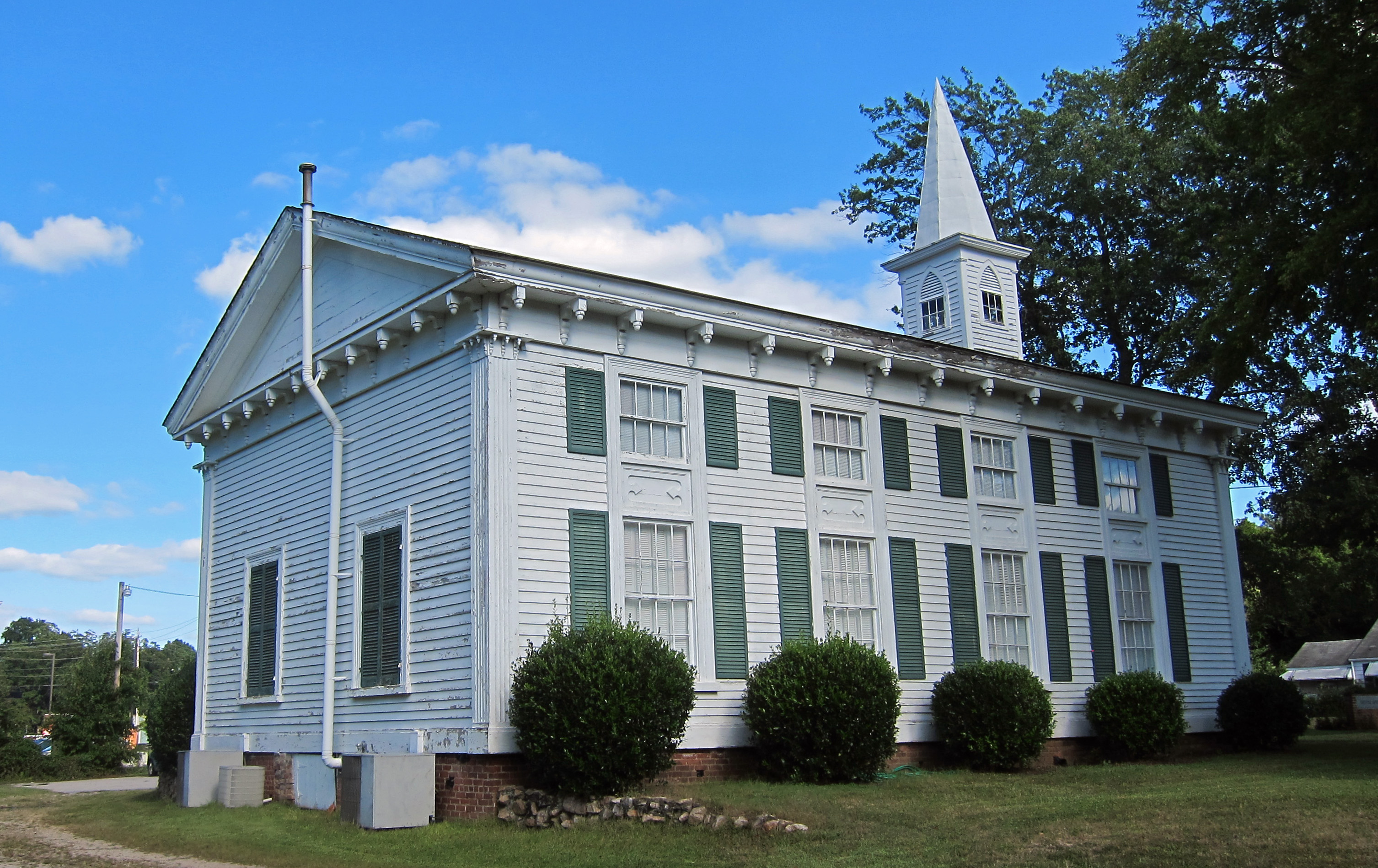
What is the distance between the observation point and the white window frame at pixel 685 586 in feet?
57.4

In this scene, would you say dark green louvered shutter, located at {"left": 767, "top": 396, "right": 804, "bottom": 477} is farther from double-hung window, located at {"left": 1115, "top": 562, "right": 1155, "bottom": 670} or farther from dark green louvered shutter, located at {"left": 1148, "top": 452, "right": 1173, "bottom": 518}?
dark green louvered shutter, located at {"left": 1148, "top": 452, "right": 1173, "bottom": 518}

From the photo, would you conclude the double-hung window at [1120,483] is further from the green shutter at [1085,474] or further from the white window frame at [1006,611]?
the white window frame at [1006,611]

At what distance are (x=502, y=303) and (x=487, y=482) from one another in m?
2.52

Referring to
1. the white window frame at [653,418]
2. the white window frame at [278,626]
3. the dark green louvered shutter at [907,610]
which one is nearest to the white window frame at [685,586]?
the white window frame at [653,418]

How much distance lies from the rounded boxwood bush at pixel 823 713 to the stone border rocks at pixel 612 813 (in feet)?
9.63

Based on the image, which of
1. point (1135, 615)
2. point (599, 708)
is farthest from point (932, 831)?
point (1135, 615)

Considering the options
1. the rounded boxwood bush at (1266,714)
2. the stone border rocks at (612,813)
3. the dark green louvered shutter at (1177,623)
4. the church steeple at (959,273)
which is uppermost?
the church steeple at (959,273)

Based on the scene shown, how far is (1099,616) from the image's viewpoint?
Result: 23.5m

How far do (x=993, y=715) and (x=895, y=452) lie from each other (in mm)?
4688

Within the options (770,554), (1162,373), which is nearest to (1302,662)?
(1162,373)

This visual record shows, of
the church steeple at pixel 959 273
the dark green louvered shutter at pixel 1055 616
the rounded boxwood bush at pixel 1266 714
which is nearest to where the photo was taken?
the dark green louvered shutter at pixel 1055 616

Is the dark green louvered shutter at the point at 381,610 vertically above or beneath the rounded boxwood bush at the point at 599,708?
above

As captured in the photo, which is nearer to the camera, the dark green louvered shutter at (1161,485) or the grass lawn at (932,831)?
the grass lawn at (932,831)

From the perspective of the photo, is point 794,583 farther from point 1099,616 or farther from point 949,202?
point 949,202
